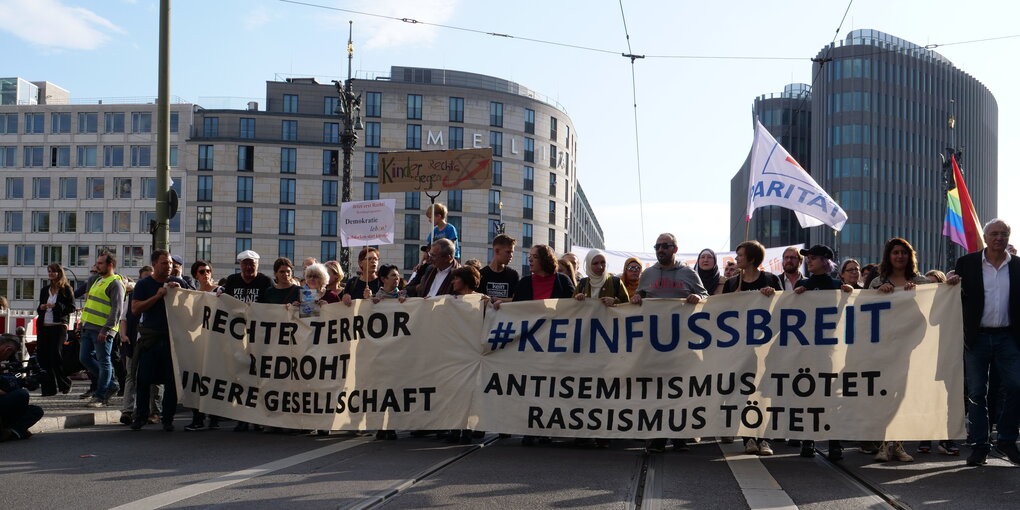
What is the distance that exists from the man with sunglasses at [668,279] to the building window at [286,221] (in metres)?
73.5

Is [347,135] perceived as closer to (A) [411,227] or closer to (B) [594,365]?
(B) [594,365]

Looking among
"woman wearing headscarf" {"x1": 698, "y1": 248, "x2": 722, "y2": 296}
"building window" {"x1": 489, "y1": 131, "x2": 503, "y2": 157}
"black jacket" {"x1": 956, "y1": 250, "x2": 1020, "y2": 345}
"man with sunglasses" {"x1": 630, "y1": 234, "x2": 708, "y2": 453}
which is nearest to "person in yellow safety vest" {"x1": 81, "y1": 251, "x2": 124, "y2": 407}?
"man with sunglasses" {"x1": 630, "y1": 234, "x2": 708, "y2": 453}

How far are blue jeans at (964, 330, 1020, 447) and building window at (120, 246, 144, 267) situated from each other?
80.4m

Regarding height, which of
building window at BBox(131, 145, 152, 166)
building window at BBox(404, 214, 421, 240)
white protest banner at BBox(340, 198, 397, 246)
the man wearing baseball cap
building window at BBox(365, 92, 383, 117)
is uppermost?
building window at BBox(365, 92, 383, 117)

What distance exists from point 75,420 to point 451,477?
508cm

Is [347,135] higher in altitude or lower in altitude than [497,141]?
lower

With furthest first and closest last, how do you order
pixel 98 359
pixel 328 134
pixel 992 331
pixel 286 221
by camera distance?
pixel 328 134
pixel 286 221
pixel 98 359
pixel 992 331

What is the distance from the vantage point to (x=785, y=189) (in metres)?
15.0

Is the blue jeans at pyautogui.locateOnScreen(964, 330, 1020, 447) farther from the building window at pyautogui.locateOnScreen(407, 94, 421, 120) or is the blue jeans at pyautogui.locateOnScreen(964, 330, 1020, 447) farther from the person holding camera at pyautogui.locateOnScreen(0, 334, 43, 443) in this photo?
the building window at pyautogui.locateOnScreen(407, 94, 421, 120)

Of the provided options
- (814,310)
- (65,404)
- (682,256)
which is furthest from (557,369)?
(682,256)

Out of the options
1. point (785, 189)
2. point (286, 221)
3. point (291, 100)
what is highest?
point (291, 100)

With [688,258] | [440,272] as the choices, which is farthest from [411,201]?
[440,272]

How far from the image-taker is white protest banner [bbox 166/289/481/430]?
905cm

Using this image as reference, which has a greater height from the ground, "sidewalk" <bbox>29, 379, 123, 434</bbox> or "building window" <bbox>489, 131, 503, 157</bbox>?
"building window" <bbox>489, 131, 503, 157</bbox>
